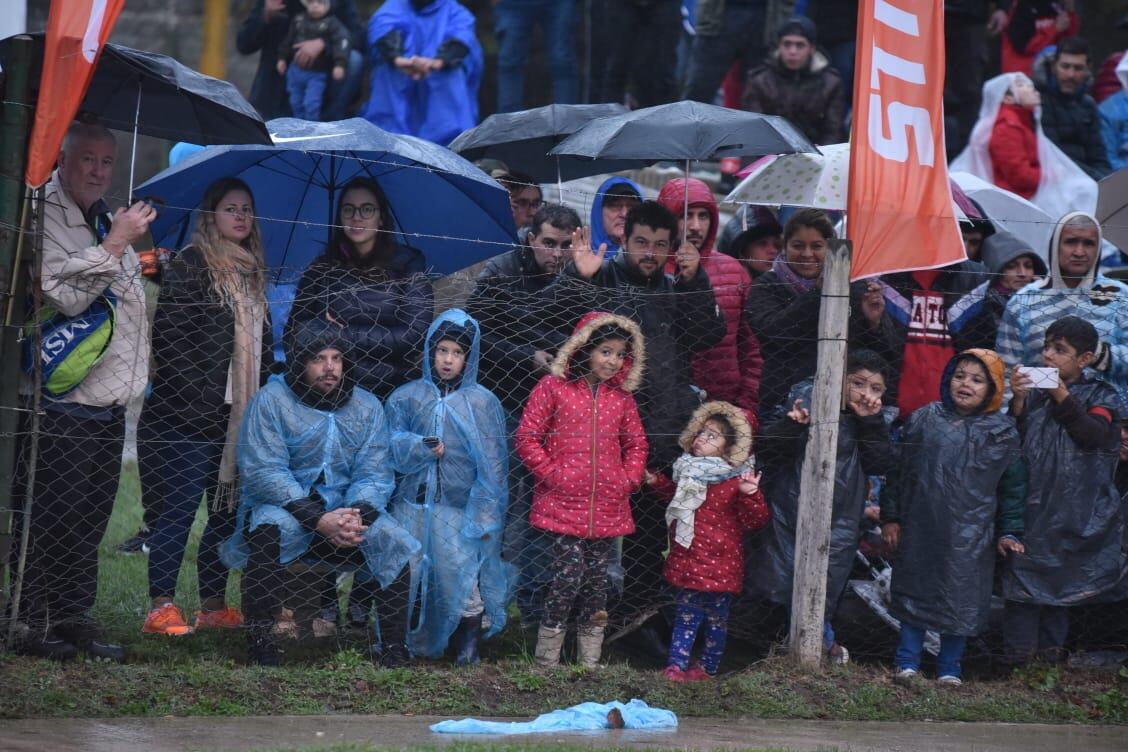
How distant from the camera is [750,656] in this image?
7066 millimetres

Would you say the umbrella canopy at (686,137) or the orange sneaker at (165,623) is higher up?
the umbrella canopy at (686,137)

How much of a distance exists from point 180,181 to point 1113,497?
4.58 metres

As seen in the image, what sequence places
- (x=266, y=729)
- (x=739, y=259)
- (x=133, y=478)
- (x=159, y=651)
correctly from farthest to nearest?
(x=133, y=478)
(x=739, y=259)
(x=159, y=651)
(x=266, y=729)

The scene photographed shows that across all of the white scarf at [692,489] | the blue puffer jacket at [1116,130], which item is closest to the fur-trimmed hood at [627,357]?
the white scarf at [692,489]

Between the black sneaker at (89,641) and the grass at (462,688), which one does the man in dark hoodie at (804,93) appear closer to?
the grass at (462,688)

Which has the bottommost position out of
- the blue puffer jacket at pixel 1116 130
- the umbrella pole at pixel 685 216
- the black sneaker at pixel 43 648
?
the black sneaker at pixel 43 648

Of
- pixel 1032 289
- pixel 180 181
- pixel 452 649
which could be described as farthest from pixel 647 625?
pixel 180 181

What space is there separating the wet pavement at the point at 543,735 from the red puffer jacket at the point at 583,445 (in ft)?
3.19

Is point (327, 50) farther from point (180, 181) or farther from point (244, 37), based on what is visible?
point (180, 181)

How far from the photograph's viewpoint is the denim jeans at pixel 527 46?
11938 mm

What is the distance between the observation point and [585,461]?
6.52 meters

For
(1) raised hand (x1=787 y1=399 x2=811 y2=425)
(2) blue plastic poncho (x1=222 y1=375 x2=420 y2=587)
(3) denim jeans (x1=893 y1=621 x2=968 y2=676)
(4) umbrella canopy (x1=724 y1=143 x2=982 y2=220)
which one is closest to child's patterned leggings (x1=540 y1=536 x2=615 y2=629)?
(2) blue plastic poncho (x1=222 y1=375 x2=420 y2=587)

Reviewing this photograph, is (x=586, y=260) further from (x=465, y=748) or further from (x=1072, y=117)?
(x=1072, y=117)

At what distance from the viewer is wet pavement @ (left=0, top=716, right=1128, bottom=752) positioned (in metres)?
5.48
